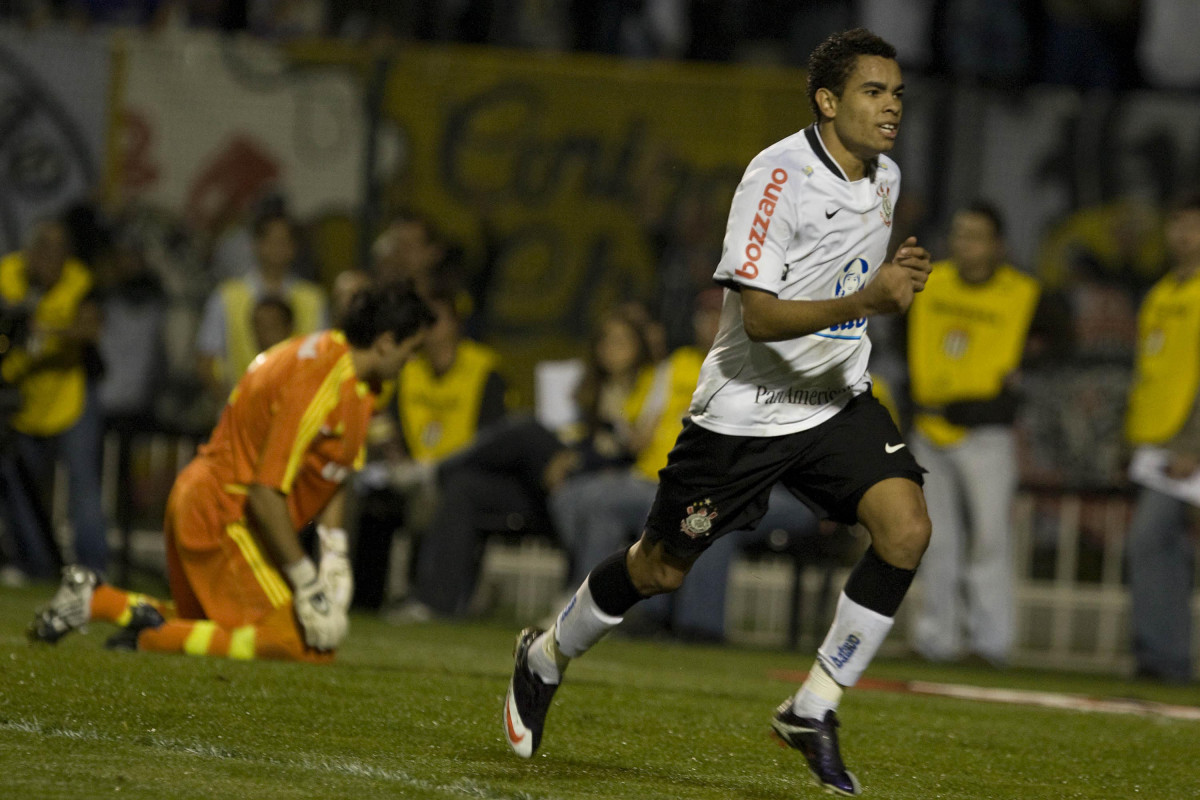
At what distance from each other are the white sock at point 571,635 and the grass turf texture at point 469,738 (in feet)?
0.82

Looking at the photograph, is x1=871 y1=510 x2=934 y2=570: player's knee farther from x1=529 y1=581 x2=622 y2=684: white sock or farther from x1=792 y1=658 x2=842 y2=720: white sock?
x1=529 y1=581 x2=622 y2=684: white sock

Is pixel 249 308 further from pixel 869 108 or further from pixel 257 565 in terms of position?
pixel 869 108

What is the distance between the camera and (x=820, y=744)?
438 cm

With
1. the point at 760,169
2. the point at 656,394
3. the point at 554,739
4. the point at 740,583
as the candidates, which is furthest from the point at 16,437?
the point at 760,169

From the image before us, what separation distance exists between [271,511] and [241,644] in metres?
0.56

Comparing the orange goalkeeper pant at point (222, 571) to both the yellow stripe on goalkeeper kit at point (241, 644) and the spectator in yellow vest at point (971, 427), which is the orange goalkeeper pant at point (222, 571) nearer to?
the yellow stripe on goalkeeper kit at point (241, 644)

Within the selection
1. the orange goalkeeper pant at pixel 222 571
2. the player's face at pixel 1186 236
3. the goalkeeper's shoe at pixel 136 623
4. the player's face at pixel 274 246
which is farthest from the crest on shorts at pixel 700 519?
the player's face at pixel 274 246

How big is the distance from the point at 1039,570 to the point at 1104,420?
333cm

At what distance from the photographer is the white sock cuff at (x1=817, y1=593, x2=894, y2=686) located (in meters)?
4.54

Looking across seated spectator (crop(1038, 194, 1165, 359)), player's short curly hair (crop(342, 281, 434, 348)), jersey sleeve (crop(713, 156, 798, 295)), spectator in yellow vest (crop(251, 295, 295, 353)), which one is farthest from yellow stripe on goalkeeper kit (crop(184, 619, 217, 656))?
seated spectator (crop(1038, 194, 1165, 359))

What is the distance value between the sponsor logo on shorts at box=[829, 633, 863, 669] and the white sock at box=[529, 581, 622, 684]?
647 millimetres

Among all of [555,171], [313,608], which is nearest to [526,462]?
[313,608]

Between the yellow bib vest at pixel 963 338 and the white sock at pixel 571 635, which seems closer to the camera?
the white sock at pixel 571 635

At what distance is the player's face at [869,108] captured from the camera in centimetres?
463
